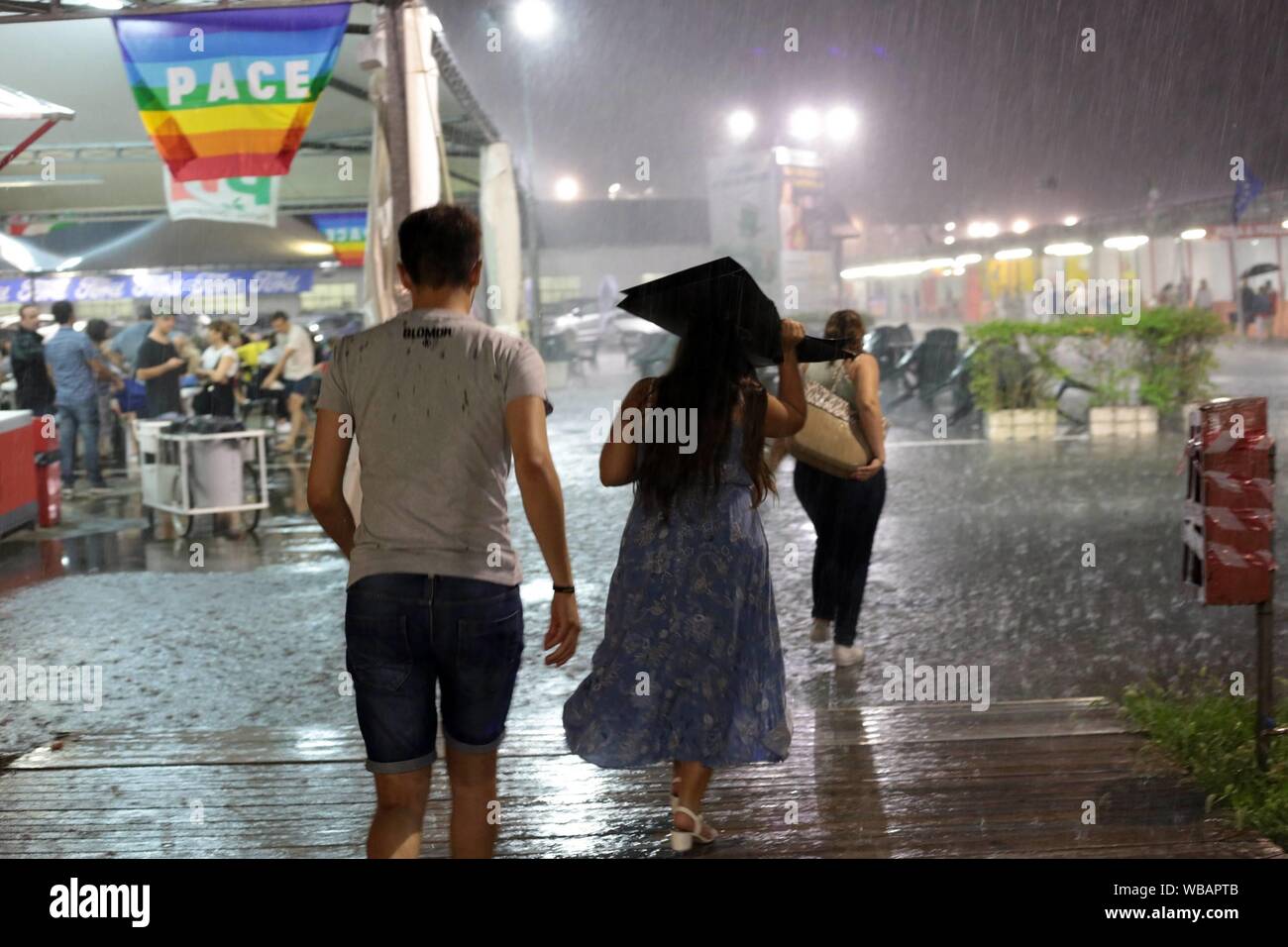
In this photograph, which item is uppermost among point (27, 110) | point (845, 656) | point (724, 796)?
point (27, 110)

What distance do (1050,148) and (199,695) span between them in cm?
3425

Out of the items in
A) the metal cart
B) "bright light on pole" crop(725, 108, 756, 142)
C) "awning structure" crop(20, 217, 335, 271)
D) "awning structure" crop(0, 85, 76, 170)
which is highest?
"bright light on pole" crop(725, 108, 756, 142)

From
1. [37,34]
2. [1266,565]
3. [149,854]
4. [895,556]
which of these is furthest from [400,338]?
[37,34]

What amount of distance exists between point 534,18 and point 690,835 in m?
12.1

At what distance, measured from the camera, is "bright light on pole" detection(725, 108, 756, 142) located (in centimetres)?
4741

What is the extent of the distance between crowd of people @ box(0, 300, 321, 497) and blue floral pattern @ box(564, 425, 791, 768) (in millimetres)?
9701

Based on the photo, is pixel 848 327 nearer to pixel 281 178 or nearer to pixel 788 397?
pixel 788 397

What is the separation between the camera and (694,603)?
12.5 ft

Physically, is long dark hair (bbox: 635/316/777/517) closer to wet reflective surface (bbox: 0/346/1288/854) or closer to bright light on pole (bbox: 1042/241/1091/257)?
wet reflective surface (bbox: 0/346/1288/854)

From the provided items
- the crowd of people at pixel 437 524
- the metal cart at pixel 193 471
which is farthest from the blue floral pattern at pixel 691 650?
the metal cart at pixel 193 471

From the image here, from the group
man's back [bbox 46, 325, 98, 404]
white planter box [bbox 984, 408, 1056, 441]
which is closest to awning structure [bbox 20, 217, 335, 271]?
man's back [bbox 46, 325, 98, 404]

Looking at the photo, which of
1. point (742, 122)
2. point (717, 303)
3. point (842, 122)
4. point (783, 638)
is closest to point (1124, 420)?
point (783, 638)
